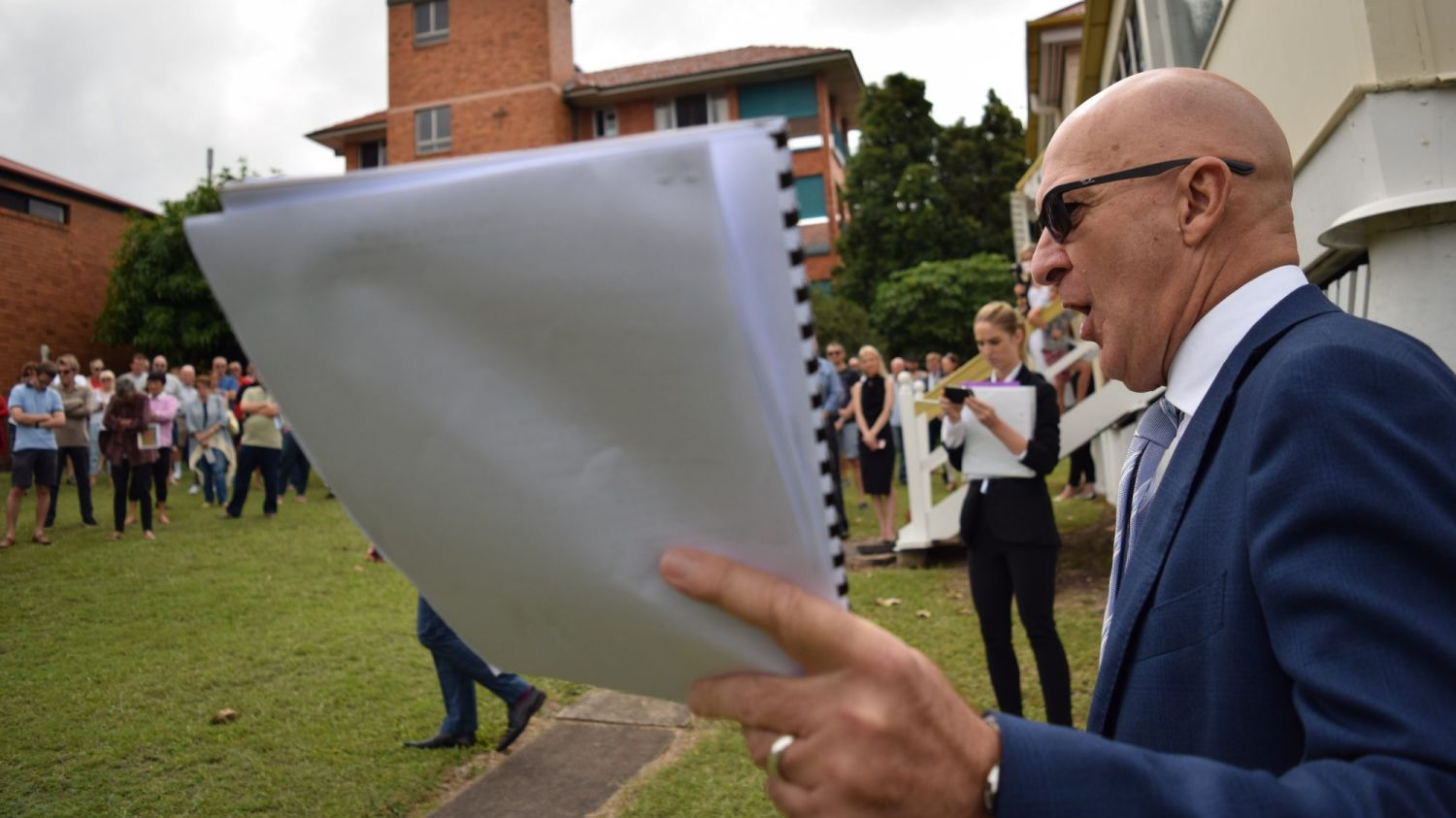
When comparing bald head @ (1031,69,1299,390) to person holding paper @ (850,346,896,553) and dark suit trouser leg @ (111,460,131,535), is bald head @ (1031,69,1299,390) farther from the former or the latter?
dark suit trouser leg @ (111,460,131,535)

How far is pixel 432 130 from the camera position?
41438 millimetres

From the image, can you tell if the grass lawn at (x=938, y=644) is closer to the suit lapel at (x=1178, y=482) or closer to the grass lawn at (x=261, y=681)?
the grass lawn at (x=261, y=681)

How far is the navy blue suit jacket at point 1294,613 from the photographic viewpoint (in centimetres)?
85

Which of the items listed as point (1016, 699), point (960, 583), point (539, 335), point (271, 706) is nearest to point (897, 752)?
point (539, 335)

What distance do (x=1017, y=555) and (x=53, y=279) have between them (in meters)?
32.8

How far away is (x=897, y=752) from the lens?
792mm

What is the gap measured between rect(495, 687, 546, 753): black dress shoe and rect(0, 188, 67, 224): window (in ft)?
99.0

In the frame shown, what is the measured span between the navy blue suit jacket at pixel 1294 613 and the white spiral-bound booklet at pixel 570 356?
36 cm

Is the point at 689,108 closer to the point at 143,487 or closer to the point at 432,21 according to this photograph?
the point at 432,21

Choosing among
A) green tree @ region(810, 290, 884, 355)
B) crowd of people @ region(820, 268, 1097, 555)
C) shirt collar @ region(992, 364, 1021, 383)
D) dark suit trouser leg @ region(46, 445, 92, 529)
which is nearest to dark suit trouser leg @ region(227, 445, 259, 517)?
dark suit trouser leg @ region(46, 445, 92, 529)

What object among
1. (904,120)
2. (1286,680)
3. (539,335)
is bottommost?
(1286,680)

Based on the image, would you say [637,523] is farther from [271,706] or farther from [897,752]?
[271,706]

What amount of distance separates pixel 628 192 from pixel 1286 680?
884 mm

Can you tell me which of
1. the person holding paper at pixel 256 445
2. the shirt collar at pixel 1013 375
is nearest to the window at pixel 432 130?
the person holding paper at pixel 256 445
